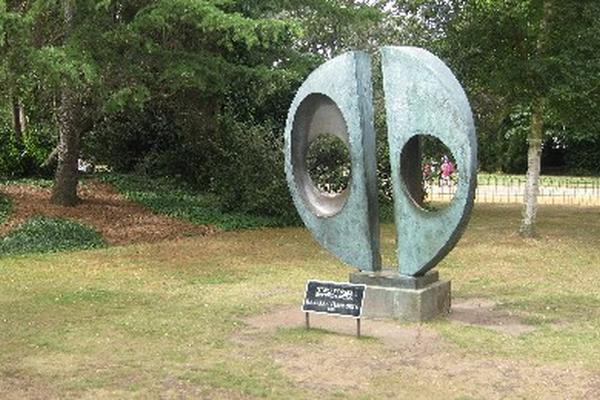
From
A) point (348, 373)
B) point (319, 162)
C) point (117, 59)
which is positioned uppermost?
→ point (117, 59)

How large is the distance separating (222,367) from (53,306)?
3.86 m

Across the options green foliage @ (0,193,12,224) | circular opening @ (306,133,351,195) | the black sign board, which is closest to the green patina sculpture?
the black sign board

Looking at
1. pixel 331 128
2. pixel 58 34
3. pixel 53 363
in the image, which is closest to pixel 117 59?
pixel 58 34

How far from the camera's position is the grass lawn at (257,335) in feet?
26.6

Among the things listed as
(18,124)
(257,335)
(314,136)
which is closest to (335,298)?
(257,335)

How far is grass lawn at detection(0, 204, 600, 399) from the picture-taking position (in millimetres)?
8102

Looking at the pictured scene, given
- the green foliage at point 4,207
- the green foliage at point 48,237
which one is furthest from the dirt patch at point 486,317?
the green foliage at point 4,207

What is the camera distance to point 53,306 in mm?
11570

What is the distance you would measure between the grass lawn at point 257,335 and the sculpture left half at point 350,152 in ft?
3.77

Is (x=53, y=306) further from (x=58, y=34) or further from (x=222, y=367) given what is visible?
(x=58, y=34)

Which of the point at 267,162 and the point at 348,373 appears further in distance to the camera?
the point at 267,162

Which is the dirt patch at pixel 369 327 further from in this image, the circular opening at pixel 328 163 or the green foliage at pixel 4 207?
the circular opening at pixel 328 163

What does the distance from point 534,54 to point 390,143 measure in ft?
29.3

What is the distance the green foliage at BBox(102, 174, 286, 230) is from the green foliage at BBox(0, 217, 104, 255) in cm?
330
